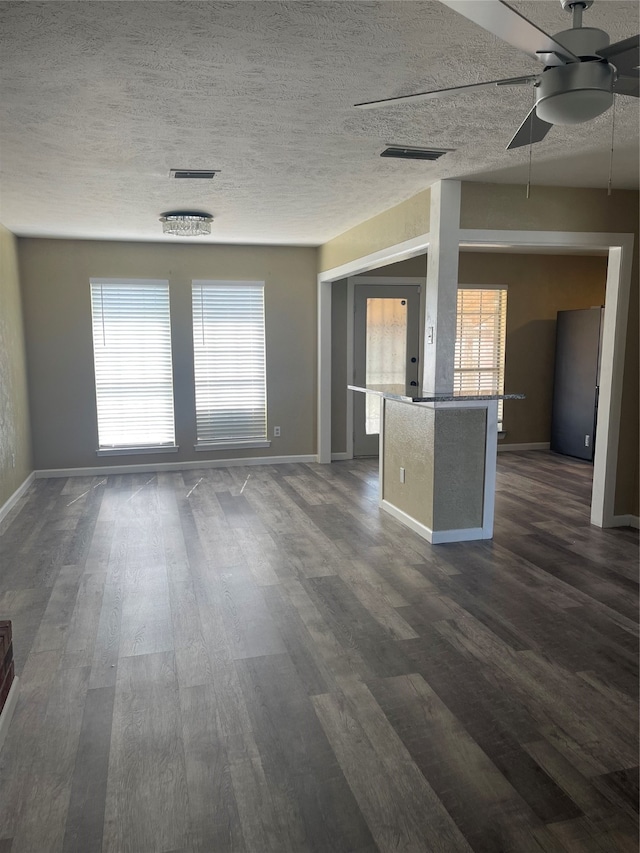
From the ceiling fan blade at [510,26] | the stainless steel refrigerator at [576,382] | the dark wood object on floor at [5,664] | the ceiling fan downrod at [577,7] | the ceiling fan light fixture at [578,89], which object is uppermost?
the ceiling fan downrod at [577,7]

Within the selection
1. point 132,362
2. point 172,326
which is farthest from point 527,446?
point 132,362

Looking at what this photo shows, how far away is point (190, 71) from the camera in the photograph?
7.34ft

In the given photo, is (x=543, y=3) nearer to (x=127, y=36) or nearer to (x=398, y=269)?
(x=127, y=36)

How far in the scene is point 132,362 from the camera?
6.56 meters

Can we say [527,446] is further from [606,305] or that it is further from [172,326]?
[172,326]

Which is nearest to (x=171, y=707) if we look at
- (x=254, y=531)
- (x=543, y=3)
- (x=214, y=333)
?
(x=254, y=531)

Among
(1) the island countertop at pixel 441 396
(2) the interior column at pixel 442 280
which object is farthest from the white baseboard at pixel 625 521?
(2) the interior column at pixel 442 280

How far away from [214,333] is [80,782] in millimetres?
5328

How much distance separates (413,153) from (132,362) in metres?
4.24

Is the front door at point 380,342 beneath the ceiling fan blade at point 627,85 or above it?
beneath

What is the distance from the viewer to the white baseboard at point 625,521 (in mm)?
4602

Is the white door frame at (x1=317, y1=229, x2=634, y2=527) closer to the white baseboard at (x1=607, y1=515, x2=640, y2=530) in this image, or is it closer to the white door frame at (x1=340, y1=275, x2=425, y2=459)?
the white baseboard at (x1=607, y1=515, x2=640, y2=530)

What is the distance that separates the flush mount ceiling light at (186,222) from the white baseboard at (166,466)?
9.11 ft

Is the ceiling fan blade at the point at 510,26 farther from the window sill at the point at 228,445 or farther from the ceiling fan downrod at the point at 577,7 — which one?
the window sill at the point at 228,445
